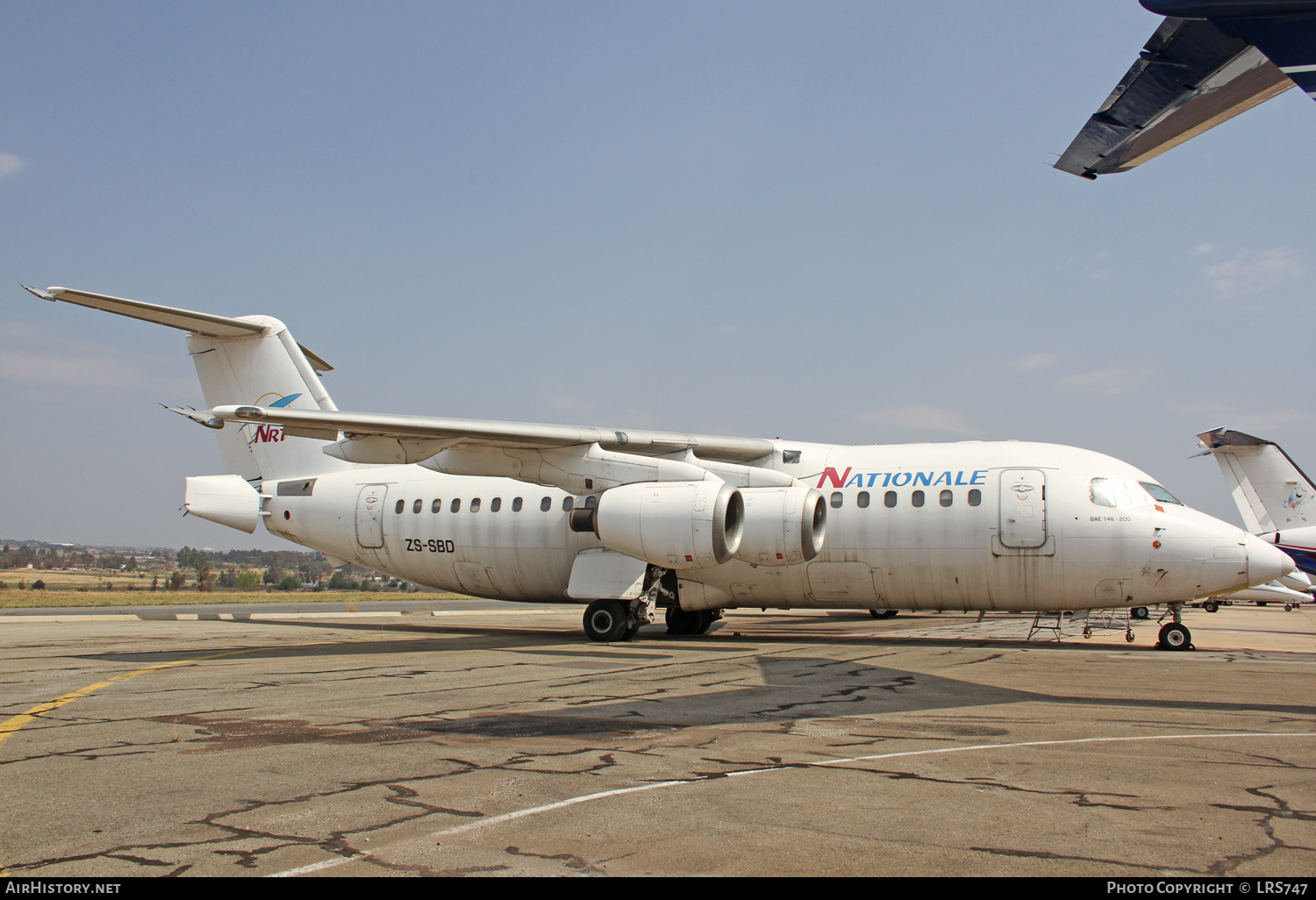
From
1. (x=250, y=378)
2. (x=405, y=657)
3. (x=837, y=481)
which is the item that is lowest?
(x=405, y=657)

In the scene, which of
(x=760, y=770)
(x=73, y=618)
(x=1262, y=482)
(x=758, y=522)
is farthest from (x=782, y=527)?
(x=1262, y=482)

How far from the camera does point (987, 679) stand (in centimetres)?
1073

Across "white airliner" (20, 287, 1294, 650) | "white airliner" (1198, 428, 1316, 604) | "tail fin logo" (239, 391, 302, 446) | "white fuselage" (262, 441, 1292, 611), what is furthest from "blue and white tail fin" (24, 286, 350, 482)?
"white airliner" (1198, 428, 1316, 604)

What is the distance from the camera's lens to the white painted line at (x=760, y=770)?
4.47 m

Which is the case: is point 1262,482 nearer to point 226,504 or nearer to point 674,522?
point 674,522

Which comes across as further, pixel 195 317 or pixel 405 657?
pixel 195 317

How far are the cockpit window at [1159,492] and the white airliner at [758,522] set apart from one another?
4cm

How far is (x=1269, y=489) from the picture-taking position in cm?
3256

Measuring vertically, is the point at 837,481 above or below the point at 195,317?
below

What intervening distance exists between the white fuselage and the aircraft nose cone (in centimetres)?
2

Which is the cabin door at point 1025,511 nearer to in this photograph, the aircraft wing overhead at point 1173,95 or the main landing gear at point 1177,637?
the main landing gear at point 1177,637

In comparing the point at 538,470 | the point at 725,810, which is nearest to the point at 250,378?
the point at 538,470
